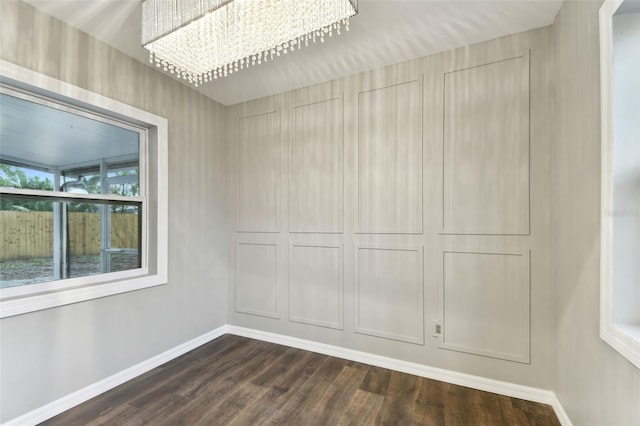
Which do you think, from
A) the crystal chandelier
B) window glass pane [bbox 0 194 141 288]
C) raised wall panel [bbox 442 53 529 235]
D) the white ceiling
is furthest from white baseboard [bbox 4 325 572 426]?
the white ceiling

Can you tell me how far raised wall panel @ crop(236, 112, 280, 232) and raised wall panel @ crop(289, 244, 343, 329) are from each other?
0.48 m

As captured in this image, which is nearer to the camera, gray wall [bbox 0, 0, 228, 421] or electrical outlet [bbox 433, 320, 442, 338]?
gray wall [bbox 0, 0, 228, 421]

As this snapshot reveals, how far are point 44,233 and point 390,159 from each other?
2.67 m

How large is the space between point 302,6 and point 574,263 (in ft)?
6.95

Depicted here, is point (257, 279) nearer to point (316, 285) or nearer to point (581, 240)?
point (316, 285)

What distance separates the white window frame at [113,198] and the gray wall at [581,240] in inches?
120

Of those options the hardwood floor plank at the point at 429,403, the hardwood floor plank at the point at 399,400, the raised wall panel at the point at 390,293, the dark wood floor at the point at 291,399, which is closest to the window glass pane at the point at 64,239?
the dark wood floor at the point at 291,399

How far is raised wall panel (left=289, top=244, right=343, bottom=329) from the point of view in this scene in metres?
2.75

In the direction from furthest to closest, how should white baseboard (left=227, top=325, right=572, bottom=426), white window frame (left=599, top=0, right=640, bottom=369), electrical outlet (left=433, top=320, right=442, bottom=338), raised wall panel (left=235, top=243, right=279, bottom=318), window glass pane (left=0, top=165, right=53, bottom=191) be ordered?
1. raised wall panel (left=235, top=243, right=279, bottom=318)
2. electrical outlet (left=433, top=320, right=442, bottom=338)
3. white baseboard (left=227, top=325, right=572, bottom=426)
4. window glass pane (left=0, top=165, right=53, bottom=191)
5. white window frame (left=599, top=0, right=640, bottom=369)

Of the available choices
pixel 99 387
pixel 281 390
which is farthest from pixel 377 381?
pixel 99 387

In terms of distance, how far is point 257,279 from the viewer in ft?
10.4

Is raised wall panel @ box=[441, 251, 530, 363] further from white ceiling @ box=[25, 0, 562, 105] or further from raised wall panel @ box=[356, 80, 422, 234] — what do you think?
white ceiling @ box=[25, 0, 562, 105]

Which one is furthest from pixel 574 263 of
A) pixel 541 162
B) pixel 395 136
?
pixel 395 136

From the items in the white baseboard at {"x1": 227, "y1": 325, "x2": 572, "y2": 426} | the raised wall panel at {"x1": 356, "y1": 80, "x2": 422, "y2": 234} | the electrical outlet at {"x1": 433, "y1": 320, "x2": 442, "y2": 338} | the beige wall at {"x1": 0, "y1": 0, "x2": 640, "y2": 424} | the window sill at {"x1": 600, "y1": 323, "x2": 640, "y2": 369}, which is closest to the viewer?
the window sill at {"x1": 600, "y1": 323, "x2": 640, "y2": 369}
